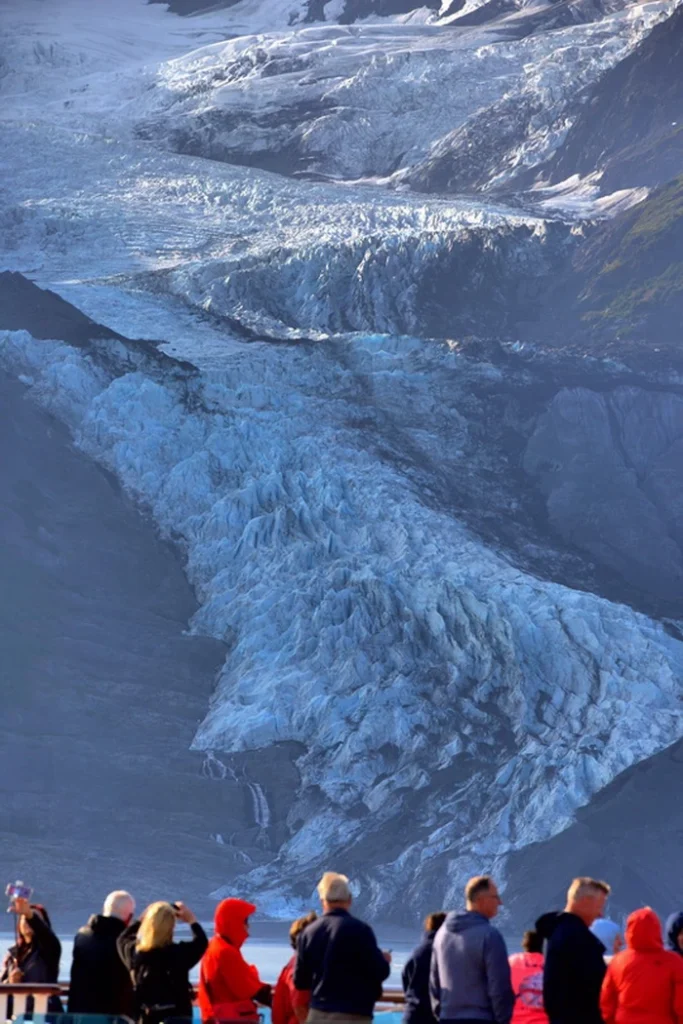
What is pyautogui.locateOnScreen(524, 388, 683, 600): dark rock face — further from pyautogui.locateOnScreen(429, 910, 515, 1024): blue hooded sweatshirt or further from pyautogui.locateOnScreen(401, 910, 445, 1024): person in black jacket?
pyautogui.locateOnScreen(429, 910, 515, 1024): blue hooded sweatshirt

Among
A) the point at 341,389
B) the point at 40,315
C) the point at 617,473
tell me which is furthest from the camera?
the point at 40,315

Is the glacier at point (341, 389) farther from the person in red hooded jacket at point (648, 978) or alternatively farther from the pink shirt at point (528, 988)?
the person in red hooded jacket at point (648, 978)

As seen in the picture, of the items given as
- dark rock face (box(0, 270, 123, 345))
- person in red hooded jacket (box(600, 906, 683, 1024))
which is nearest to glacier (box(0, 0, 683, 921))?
dark rock face (box(0, 270, 123, 345))

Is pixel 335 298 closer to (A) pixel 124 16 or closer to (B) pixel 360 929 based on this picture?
(A) pixel 124 16

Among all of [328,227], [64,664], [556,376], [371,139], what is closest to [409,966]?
[64,664]

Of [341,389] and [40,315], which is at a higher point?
[40,315]

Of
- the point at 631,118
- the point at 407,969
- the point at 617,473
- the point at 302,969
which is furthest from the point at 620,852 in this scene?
the point at 302,969

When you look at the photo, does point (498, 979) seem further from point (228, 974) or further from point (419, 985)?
point (228, 974)
